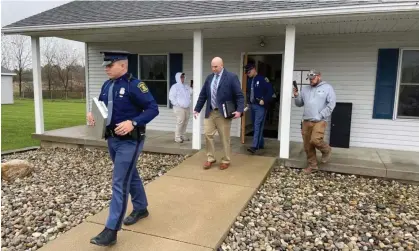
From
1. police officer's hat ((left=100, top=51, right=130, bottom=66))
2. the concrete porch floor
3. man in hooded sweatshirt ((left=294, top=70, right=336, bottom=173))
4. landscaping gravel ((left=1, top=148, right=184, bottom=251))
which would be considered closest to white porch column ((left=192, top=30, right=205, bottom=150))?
the concrete porch floor

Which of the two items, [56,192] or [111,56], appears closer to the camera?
[111,56]

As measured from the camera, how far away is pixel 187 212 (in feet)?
10.6

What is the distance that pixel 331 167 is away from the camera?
15.8 ft

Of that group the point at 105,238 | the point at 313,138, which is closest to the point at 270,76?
the point at 313,138

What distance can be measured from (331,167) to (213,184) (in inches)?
77.9

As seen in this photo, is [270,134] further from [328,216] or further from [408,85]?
[328,216]

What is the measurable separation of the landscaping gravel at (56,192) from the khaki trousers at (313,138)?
220 cm

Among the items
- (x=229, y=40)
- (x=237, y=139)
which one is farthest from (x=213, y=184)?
(x=229, y=40)

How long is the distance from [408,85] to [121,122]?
5573 mm

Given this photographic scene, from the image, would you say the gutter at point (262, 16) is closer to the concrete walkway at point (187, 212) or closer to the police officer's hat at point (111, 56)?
the concrete walkway at point (187, 212)

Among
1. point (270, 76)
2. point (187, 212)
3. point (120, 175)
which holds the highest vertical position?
point (270, 76)

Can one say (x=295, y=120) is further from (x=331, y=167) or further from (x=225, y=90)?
(x=225, y=90)

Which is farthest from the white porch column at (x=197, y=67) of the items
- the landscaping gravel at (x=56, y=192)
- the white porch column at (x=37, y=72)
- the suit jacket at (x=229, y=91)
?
the white porch column at (x=37, y=72)

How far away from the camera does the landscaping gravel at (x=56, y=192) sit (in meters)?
3.04
